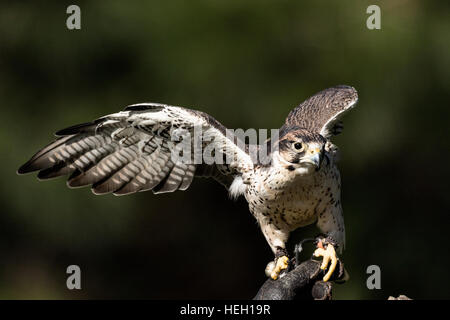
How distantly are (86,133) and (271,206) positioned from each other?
107 cm

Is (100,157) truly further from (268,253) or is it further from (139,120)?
(268,253)

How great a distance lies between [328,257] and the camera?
287 centimetres

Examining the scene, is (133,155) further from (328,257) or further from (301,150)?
(328,257)

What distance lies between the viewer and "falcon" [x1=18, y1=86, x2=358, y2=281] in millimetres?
2916

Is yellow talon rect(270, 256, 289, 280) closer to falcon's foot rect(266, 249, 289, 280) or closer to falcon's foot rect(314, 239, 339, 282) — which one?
falcon's foot rect(266, 249, 289, 280)

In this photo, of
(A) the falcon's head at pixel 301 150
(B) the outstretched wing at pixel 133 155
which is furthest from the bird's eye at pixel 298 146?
(B) the outstretched wing at pixel 133 155

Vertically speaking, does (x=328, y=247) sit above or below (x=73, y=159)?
below

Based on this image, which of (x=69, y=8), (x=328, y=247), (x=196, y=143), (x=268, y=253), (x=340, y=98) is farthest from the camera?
(x=268, y=253)

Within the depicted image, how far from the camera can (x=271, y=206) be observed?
9.93ft

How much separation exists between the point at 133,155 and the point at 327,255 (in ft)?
3.95

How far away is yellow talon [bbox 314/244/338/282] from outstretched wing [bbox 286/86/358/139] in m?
0.69

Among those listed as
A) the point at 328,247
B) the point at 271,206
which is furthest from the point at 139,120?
the point at 328,247

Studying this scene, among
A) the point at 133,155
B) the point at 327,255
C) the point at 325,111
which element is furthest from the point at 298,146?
the point at 133,155

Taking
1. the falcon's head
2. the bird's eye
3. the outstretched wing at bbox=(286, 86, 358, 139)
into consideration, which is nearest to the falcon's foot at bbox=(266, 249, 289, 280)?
the falcon's head
